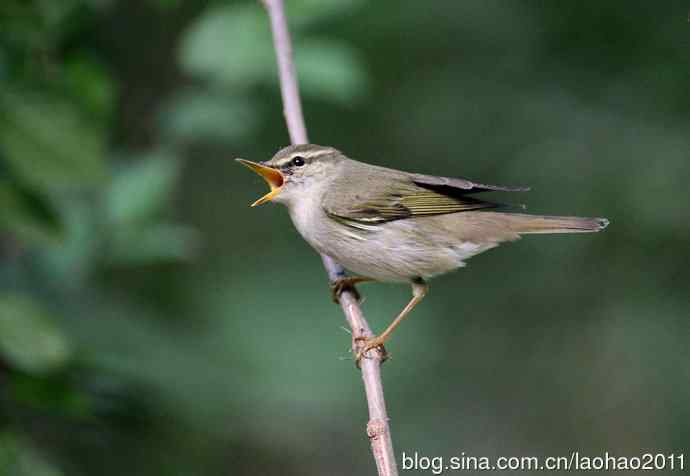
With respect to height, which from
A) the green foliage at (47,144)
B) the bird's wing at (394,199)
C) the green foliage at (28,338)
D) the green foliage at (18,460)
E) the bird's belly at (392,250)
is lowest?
the green foliage at (18,460)

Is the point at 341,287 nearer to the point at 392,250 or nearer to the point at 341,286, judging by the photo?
the point at 341,286

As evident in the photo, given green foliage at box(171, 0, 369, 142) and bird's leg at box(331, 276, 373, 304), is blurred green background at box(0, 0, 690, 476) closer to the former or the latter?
green foliage at box(171, 0, 369, 142)

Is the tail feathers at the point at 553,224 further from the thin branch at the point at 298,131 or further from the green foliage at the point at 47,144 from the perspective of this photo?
the green foliage at the point at 47,144

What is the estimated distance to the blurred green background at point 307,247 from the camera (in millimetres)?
3285

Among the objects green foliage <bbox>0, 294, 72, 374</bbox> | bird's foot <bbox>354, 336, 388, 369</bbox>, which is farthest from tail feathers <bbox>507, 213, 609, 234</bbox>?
green foliage <bbox>0, 294, 72, 374</bbox>

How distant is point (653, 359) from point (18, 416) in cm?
367

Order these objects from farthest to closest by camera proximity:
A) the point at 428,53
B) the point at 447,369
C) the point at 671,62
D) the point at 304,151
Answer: the point at 447,369 → the point at 428,53 → the point at 671,62 → the point at 304,151

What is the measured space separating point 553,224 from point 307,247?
2336mm

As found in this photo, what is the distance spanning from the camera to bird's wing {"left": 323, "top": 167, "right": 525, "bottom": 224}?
12.9 ft

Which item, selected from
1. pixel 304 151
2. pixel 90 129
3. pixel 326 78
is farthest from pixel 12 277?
pixel 326 78

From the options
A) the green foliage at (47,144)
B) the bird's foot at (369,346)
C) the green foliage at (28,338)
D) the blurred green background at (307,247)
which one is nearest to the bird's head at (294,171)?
the blurred green background at (307,247)

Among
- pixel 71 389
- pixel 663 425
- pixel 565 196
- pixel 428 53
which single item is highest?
pixel 428 53

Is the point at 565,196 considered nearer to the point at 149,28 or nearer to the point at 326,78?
the point at 326,78

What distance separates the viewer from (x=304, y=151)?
3840 millimetres
